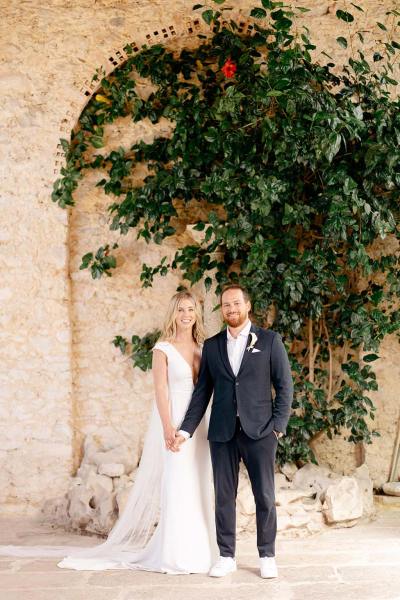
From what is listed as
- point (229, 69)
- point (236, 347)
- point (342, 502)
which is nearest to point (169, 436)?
point (236, 347)

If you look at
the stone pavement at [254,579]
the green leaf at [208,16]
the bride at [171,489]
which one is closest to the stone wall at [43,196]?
the green leaf at [208,16]

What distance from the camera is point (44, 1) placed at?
546cm

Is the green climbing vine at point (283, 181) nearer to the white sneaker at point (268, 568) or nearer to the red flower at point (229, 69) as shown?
the red flower at point (229, 69)

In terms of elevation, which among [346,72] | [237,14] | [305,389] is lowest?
[305,389]

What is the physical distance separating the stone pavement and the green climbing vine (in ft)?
3.16

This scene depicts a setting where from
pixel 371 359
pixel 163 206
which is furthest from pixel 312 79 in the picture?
pixel 371 359

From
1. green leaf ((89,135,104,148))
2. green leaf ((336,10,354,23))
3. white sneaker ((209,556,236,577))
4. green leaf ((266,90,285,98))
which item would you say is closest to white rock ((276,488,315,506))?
white sneaker ((209,556,236,577))

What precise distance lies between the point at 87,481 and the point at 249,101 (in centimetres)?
284

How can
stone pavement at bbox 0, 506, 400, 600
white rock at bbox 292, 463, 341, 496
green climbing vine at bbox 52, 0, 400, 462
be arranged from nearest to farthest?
1. stone pavement at bbox 0, 506, 400, 600
2. green climbing vine at bbox 52, 0, 400, 462
3. white rock at bbox 292, 463, 341, 496

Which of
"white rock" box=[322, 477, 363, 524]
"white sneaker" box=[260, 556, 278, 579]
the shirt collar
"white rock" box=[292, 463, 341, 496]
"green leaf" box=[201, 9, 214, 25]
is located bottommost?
"white sneaker" box=[260, 556, 278, 579]

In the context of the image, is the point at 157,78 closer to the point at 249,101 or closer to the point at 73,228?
the point at 249,101

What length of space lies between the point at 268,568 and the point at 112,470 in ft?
5.46

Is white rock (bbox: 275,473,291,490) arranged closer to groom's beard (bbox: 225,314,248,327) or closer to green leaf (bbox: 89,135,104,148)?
groom's beard (bbox: 225,314,248,327)

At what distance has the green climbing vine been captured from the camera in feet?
15.9
